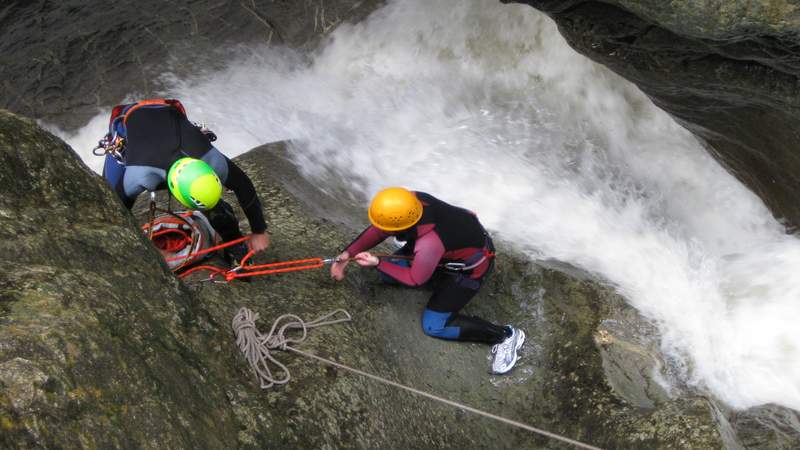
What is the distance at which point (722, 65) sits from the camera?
19.6 ft

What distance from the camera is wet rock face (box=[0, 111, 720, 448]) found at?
3004 mm

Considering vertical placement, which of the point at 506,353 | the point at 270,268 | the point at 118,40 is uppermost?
the point at 270,268

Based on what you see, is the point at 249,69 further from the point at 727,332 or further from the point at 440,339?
the point at 727,332

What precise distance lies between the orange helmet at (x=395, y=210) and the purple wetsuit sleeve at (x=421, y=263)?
19 cm

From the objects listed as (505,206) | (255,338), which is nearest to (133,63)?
(505,206)

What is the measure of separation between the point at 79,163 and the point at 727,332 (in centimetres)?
555

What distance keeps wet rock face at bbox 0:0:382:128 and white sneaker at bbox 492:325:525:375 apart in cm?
614

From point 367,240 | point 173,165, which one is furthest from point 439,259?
point 173,165

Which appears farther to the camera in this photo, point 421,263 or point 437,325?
point 437,325

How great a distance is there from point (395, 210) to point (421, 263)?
450 mm

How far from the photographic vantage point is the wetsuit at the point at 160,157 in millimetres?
4852

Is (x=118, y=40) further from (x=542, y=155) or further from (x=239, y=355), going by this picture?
(x=239, y=355)

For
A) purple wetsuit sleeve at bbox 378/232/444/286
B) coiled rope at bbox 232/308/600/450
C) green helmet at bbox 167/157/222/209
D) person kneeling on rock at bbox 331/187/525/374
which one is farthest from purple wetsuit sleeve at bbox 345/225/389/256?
green helmet at bbox 167/157/222/209

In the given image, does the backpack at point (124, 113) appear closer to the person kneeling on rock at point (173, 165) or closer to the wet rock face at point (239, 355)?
the person kneeling on rock at point (173, 165)
